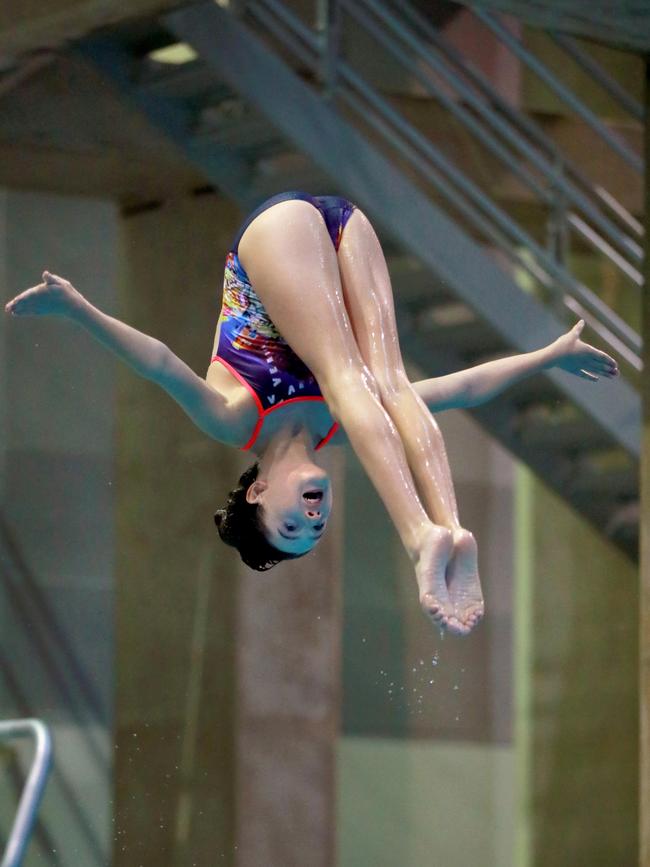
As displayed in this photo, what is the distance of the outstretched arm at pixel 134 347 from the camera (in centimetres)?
404

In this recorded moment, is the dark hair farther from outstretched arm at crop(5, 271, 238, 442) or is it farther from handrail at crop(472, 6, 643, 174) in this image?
handrail at crop(472, 6, 643, 174)

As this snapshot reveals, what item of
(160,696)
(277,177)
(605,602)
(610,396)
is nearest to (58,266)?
(277,177)

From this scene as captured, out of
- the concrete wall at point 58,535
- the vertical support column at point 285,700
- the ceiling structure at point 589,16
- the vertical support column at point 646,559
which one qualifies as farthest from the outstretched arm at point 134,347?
the concrete wall at point 58,535

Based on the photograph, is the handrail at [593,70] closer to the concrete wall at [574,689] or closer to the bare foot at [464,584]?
the concrete wall at [574,689]

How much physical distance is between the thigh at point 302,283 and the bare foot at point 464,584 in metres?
0.61

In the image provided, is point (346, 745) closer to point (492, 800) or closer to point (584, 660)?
point (492, 800)

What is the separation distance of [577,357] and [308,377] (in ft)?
2.48

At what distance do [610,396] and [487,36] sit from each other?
2015 millimetres

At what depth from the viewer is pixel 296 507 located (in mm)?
4359

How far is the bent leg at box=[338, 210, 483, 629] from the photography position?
3.81 metres

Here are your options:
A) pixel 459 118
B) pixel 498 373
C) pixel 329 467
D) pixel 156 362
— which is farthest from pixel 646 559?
pixel 156 362

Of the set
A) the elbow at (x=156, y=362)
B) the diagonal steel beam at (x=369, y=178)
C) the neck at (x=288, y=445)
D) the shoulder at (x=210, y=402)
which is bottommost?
the neck at (x=288, y=445)

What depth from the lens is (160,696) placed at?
7.61 m

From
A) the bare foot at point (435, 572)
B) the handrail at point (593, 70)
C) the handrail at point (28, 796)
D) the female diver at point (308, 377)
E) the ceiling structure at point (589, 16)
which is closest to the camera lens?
the bare foot at point (435, 572)
